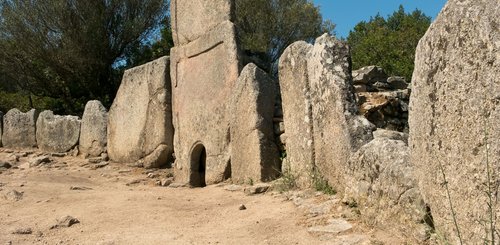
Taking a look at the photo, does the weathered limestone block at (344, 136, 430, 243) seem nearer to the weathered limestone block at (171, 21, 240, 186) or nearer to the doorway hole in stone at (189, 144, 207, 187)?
the weathered limestone block at (171, 21, 240, 186)

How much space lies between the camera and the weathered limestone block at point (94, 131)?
33.4ft

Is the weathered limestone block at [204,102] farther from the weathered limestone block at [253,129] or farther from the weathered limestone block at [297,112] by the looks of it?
the weathered limestone block at [297,112]

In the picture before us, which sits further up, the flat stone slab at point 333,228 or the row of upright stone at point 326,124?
the row of upright stone at point 326,124

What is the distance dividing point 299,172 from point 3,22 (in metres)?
12.4

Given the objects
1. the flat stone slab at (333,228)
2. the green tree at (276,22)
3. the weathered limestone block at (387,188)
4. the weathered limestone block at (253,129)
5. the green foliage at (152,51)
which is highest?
the green tree at (276,22)

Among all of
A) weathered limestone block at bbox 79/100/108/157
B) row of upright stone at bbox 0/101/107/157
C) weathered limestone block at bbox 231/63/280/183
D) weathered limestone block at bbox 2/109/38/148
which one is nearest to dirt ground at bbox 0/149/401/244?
weathered limestone block at bbox 231/63/280/183

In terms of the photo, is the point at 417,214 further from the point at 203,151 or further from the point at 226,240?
the point at 203,151

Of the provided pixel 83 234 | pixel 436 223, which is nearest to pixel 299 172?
pixel 83 234

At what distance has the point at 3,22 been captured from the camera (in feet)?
50.6

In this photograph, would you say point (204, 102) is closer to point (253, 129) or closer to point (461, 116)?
point (253, 129)

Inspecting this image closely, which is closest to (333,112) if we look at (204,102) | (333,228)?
(333,228)

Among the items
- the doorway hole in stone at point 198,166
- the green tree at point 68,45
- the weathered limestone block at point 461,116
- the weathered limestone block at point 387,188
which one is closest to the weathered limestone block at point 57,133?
the doorway hole in stone at point 198,166

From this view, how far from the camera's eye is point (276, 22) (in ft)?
67.7

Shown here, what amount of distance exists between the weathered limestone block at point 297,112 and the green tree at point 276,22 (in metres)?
13.4
